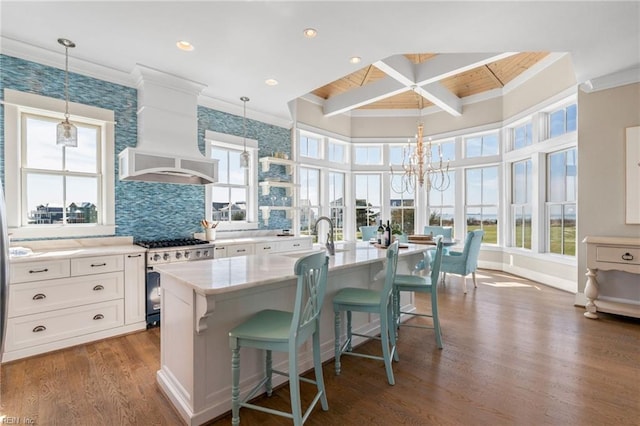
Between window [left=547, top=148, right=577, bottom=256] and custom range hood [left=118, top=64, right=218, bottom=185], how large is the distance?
213 inches

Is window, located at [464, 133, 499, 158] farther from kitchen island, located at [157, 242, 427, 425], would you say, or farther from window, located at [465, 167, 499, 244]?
kitchen island, located at [157, 242, 427, 425]

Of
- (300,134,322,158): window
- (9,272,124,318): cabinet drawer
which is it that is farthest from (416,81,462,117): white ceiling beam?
(9,272,124,318): cabinet drawer

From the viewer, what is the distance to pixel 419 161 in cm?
507

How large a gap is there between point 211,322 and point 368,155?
601cm

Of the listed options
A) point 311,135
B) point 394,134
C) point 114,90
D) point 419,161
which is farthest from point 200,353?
point 394,134

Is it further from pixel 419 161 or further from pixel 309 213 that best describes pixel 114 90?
pixel 419 161

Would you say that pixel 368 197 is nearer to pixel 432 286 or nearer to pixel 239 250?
pixel 239 250

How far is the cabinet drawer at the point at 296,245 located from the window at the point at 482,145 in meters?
4.08

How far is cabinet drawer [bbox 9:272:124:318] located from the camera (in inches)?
105

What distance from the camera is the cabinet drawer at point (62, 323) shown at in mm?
2666

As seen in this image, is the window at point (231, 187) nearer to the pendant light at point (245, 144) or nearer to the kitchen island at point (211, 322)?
the pendant light at point (245, 144)

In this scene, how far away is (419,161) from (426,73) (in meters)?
1.34

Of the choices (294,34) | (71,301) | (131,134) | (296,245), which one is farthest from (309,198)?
(71,301)

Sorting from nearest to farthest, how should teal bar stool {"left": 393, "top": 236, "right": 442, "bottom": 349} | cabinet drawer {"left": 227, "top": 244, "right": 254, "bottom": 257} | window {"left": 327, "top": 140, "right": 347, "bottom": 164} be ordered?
1. teal bar stool {"left": 393, "top": 236, "right": 442, "bottom": 349}
2. cabinet drawer {"left": 227, "top": 244, "right": 254, "bottom": 257}
3. window {"left": 327, "top": 140, "right": 347, "bottom": 164}
